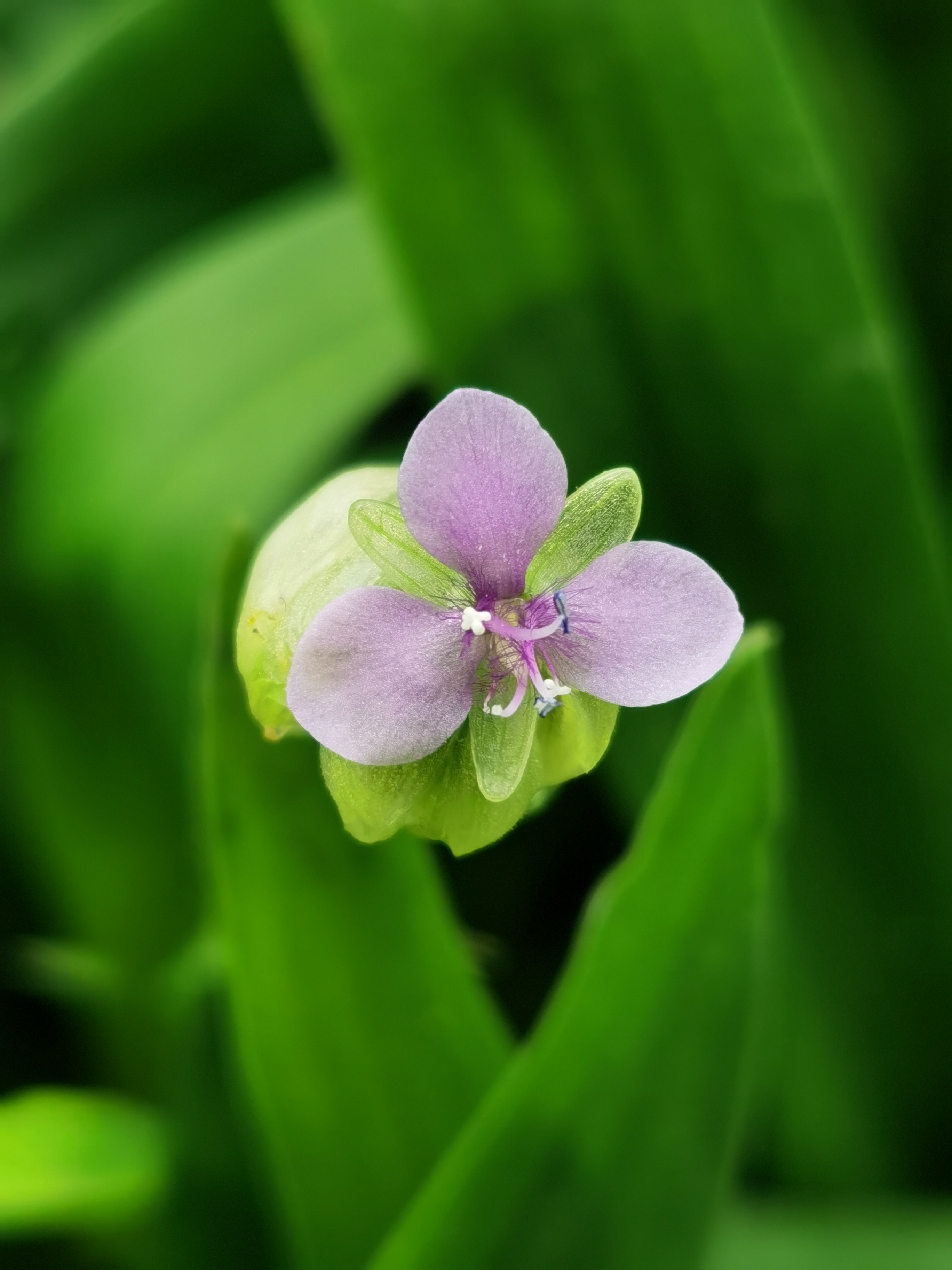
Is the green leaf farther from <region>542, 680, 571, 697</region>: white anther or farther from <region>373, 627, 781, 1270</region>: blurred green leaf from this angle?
<region>542, 680, 571, 697</region>: white anther

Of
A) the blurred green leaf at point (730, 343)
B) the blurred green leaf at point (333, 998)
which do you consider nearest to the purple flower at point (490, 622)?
the blurred green leaf at point (333, 998)

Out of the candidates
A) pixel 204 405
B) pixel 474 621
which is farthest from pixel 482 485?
pixel 204 405

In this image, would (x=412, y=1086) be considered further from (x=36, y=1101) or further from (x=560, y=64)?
(x=560, y=64)

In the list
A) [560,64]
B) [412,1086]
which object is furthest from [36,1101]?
[560,64]

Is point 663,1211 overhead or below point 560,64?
below

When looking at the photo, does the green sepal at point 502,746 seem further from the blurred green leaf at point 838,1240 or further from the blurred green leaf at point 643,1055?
the blurred green leaf at point 838,1240
